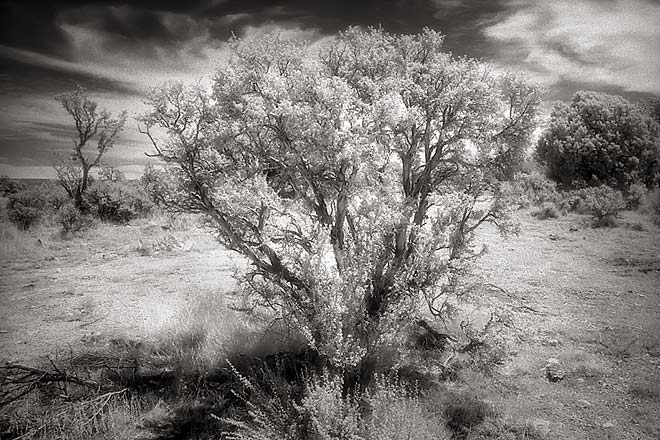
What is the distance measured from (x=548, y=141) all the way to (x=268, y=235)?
987 inches

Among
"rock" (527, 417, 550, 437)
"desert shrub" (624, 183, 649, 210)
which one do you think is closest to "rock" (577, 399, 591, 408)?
"rock" (527, 417, 550, 437)

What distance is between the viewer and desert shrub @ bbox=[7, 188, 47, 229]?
67.7ft

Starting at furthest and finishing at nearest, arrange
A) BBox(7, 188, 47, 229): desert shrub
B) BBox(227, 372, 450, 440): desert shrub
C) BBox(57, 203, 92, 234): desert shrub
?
BBox(7, 188, 47, 229): desert shrub → BBox(57, 203, 92, 234): desert shrub → BBox(227, 372, 450, 440): desert shrub

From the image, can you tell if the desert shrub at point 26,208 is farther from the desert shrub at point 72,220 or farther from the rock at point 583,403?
the rock at point 583,403

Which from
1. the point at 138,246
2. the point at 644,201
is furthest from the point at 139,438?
the point at 644,201

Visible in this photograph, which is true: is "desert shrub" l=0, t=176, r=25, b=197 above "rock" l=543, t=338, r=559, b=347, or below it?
above

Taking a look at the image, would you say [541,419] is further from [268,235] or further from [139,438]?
[139,438]

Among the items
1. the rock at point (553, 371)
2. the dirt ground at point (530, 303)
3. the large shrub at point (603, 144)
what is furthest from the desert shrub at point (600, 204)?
the rock at point (553, 371)

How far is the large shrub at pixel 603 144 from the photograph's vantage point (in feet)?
75.4

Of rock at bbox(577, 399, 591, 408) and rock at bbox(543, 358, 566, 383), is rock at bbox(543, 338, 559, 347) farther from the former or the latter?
rock at bbox(577, 399, 591, 408)

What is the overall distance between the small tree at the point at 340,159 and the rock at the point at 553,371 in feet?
6.42

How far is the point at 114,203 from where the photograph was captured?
77.9 feet

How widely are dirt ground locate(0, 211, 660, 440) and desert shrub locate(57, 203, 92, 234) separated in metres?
1.12

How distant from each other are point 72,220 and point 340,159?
19.5m
